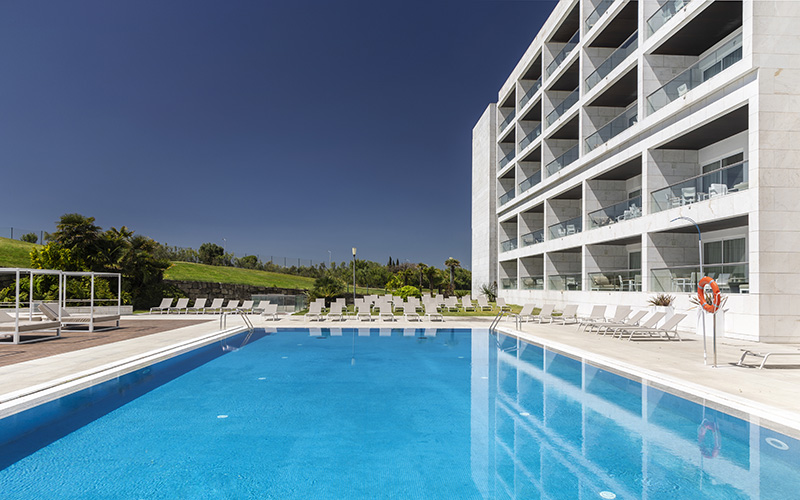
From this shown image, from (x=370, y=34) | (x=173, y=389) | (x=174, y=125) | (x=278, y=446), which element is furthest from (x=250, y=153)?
(x=278, y=446)

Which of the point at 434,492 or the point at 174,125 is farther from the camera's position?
the point at 174,125

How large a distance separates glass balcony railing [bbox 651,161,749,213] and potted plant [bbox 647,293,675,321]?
3.20 meters

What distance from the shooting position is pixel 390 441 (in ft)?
16.7

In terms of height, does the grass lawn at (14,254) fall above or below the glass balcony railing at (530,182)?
below

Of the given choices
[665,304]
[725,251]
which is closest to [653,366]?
[665,304]

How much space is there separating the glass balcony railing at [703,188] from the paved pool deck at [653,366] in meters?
4.48

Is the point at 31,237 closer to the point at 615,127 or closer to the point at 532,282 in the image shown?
the point at 532,282

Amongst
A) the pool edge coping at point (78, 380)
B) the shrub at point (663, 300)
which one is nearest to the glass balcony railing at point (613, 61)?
the shrub at point (663, 300)

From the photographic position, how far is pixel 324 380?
8180 mm

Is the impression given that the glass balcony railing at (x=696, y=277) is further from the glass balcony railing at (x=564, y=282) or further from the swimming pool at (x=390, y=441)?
the swimming pool at (x=390, y=441)

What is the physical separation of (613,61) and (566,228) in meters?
8.24

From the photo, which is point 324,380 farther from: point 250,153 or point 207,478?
point 250,153

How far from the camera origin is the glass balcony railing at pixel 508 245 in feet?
98.0

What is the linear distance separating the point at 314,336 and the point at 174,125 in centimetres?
3633
